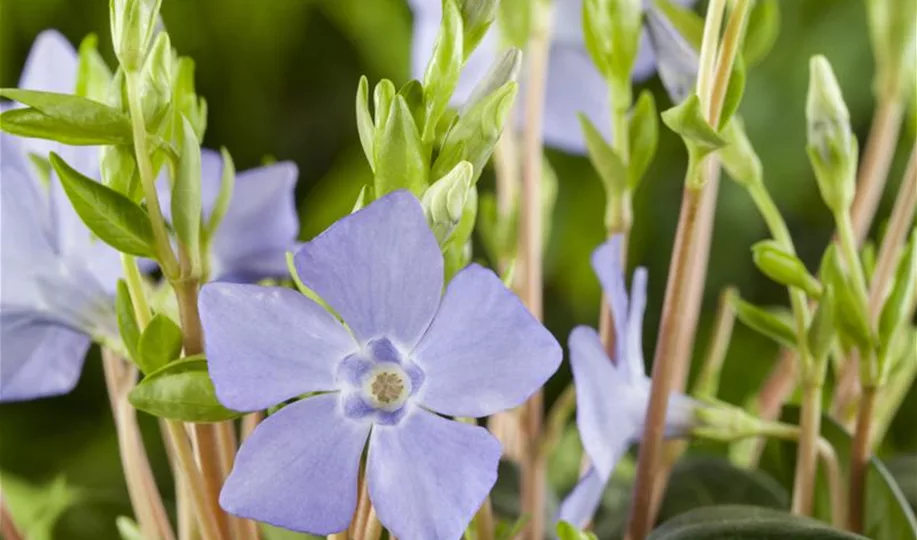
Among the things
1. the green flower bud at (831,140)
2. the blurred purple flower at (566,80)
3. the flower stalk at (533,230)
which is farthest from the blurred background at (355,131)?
the green flower bud at (831,140)

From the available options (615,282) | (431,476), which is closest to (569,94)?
(615,282)

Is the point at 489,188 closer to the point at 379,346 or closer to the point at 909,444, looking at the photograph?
the point at 909,444

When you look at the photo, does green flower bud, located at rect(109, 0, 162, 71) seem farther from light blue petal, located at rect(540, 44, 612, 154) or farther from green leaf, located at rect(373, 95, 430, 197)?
light blue petal, located at rect(540, 44, 612, 154)

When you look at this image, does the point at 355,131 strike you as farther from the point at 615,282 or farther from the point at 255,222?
the point at 615,282

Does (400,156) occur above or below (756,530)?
above

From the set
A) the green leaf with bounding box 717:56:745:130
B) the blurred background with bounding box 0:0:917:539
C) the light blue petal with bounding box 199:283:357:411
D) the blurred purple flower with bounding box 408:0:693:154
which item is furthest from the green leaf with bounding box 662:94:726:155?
the blurred background with bounding box 0:0:917:539

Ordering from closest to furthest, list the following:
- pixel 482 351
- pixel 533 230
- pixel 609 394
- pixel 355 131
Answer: pixel 482 351
pixel 609 394
pixel 533 230
pixel 355 131
